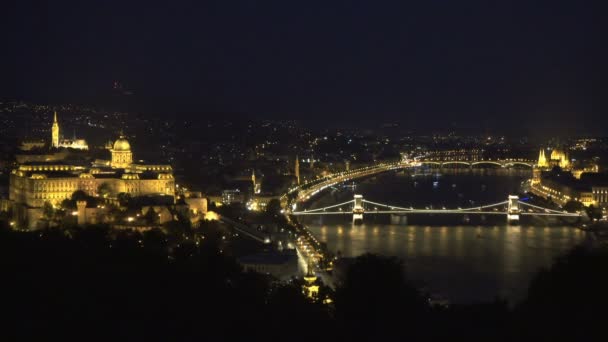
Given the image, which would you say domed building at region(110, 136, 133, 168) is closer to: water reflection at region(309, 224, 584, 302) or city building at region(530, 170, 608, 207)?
water reflection at region(309, 224, 584, 302)

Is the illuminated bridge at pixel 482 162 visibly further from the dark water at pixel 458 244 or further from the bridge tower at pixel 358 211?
the bridge tower at pixel 358 211

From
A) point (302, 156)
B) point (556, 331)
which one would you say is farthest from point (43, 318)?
point (302, 156)

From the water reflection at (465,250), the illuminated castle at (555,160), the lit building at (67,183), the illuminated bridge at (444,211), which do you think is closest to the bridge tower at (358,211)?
the illuminated bridge at (444,211)

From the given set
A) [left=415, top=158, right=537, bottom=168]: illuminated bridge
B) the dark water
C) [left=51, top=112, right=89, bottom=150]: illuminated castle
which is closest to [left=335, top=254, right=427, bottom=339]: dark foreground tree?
the dark water

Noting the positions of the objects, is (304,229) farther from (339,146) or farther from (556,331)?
(339,146)

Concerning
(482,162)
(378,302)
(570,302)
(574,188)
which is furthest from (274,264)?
(482,162)

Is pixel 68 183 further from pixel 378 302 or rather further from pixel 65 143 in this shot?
pixel 378 302
